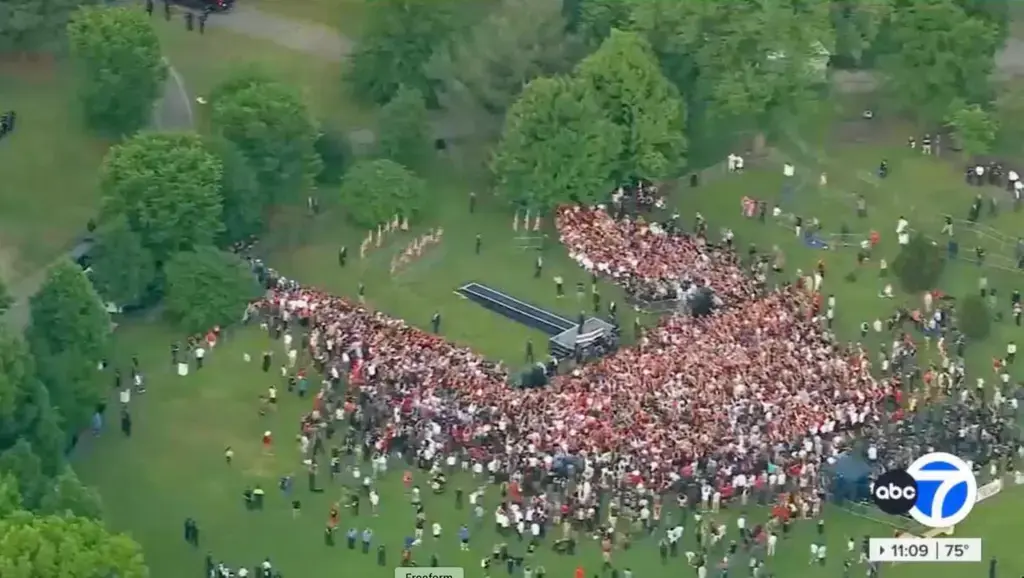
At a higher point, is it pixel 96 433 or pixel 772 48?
pixel 772 48

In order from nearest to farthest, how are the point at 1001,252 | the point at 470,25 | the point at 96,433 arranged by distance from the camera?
the point at 96,433 < the point at 1001,252 < the point at 470,25

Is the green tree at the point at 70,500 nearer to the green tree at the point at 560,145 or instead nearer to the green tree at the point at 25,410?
the green tree at the point at 25,410

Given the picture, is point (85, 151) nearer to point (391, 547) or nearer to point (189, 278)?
point (189, 278)

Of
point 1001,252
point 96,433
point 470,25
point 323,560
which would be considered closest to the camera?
point 323,560

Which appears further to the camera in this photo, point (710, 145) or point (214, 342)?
point (710, 145)

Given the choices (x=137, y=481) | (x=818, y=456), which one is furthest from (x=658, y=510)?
(x=137, y=481)
